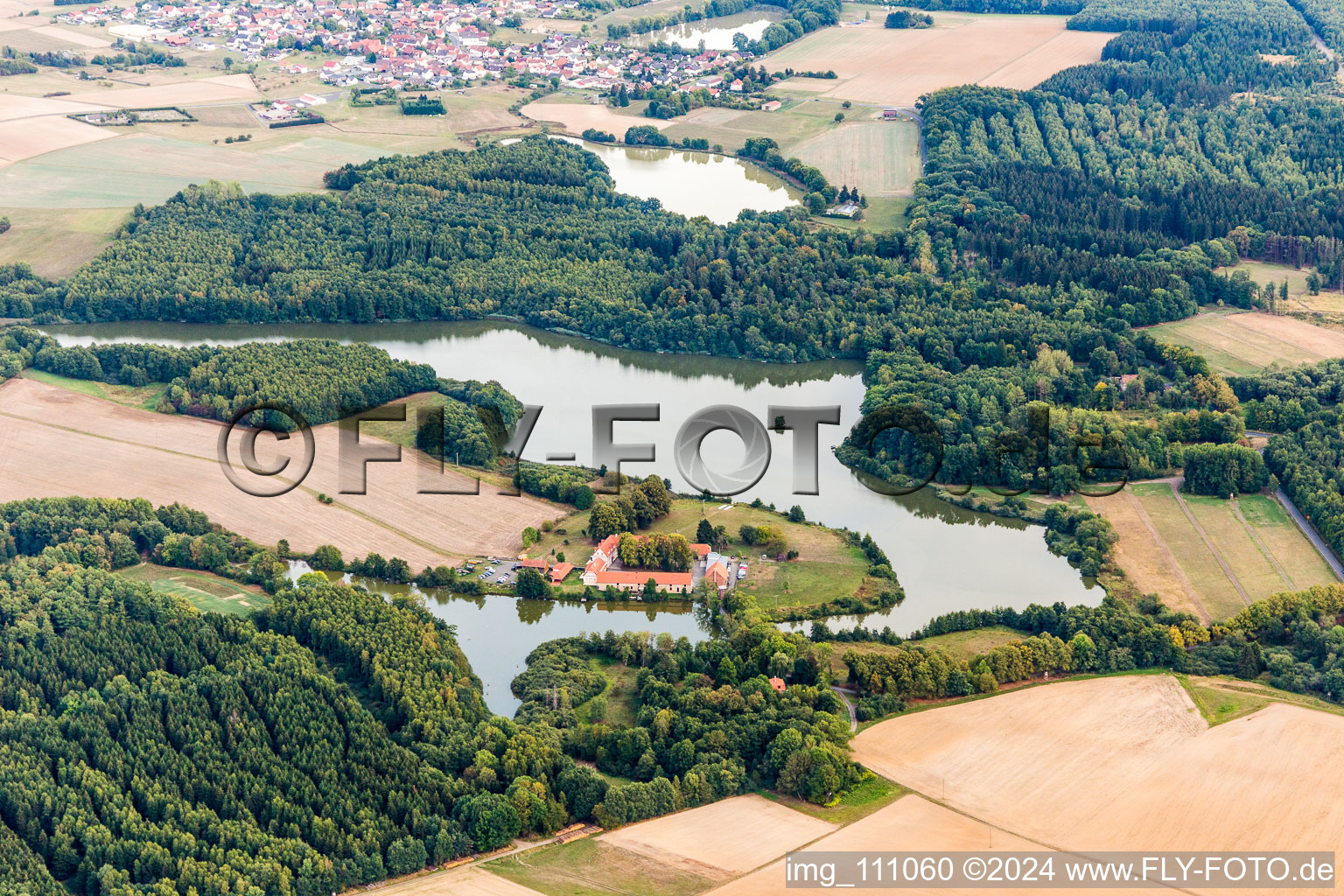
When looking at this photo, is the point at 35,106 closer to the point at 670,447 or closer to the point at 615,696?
the point at 670,447

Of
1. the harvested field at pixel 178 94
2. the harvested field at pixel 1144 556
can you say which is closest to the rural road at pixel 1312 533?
the harvested field at pixel 1144 556

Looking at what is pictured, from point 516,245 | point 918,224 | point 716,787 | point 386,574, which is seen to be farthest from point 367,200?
point 716,787

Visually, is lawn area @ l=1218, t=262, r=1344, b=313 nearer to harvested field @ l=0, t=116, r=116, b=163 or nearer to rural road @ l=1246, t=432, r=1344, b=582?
rural road @ l=1246, t=432, r=1344, b=582

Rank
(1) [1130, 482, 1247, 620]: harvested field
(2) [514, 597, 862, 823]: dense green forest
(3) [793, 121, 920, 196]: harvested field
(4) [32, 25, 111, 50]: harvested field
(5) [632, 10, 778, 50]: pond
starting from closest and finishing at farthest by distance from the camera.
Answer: (2) [514, 597, 862, 823]: dense green forest < (1) [1130, 482, 1247, 620]: harvested field < (3) [793, 121, 920, 196]: harvested field < (4) [32, 25, 111, 50]: harvested field < (5) [632, 10, 778, 50]: pond

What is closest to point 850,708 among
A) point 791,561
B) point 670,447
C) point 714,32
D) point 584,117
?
point 791,561

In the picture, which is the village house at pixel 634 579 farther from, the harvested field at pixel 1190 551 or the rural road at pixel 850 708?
the harvested field at pixel 1190 551

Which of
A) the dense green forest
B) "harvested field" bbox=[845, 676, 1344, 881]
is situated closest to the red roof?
the dense green forest
